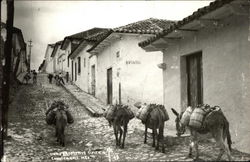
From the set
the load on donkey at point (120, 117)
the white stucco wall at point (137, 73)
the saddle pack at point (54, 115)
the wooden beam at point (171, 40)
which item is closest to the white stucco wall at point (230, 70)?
the wooden beam at point (171, 40)

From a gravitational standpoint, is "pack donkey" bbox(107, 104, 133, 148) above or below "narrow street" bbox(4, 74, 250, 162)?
above

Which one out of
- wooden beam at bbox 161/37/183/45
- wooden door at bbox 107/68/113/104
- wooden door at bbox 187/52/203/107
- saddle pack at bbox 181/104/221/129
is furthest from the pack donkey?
wooden door at bbox 107/68/113/104

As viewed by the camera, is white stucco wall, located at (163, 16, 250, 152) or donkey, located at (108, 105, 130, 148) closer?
white stucco wall, located at (163, 16, 250, 152)

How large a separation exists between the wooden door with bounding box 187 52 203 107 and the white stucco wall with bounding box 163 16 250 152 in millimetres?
355

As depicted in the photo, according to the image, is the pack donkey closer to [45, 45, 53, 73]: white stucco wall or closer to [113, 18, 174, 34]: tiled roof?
[113, 18, 174, 34]: tiled roof

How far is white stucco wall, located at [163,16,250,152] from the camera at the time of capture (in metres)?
6.68

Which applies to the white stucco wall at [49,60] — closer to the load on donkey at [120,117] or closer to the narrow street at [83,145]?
the narrow street at [83,145]

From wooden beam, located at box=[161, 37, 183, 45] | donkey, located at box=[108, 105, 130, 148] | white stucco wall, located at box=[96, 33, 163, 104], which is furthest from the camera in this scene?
white stucco wall, located at box=[96, 33, 163, 104]

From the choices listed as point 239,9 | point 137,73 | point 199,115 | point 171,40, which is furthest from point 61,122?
point 137,73

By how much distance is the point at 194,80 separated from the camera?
9.09 metres

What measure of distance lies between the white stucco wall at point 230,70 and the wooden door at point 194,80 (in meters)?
0.36

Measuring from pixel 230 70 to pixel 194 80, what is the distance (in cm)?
197

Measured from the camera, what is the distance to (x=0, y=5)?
6.14m

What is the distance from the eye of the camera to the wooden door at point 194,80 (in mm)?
8820
